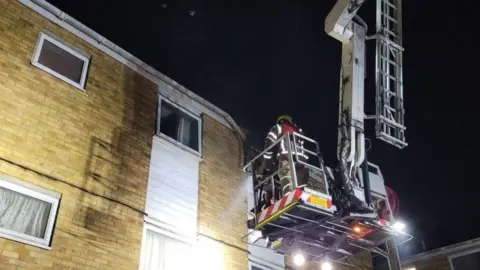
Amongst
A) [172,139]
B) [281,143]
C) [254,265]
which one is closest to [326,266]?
[254,265]

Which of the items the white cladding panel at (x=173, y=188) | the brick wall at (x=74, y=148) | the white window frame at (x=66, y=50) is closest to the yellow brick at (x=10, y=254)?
the brick wall at (x=74, y=148)

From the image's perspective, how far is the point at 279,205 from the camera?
7371 millimetres

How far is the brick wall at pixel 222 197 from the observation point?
8.82m

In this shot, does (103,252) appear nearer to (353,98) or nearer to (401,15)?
(353,98)

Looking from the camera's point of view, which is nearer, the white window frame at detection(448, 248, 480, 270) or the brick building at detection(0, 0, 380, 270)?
the brick building at detection(0, 0, 380, 270)

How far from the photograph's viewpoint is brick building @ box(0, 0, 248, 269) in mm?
6746

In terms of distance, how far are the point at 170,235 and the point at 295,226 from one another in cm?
226

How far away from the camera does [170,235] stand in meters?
8.23

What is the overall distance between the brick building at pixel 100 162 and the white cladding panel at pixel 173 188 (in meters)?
0.02

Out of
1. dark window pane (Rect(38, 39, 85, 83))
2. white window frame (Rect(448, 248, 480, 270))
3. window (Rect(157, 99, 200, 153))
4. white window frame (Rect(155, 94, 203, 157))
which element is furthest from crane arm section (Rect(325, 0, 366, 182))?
white window frame (Rect(448, 248, 480, 270))

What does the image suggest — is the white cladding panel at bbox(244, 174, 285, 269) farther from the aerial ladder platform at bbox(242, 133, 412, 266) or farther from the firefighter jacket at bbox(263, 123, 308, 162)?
the firefighter jacket at bbox(263, 123, 308, 162)

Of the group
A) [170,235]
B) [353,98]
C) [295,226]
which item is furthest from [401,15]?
[170,235]

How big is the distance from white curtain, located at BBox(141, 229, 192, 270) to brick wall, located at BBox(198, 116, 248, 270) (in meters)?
0.48

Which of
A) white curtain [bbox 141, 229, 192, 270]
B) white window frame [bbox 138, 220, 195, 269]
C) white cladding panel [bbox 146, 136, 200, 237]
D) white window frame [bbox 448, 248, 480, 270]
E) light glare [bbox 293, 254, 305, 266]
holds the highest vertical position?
white window frame [bbox 448, 248, 480, 270]
